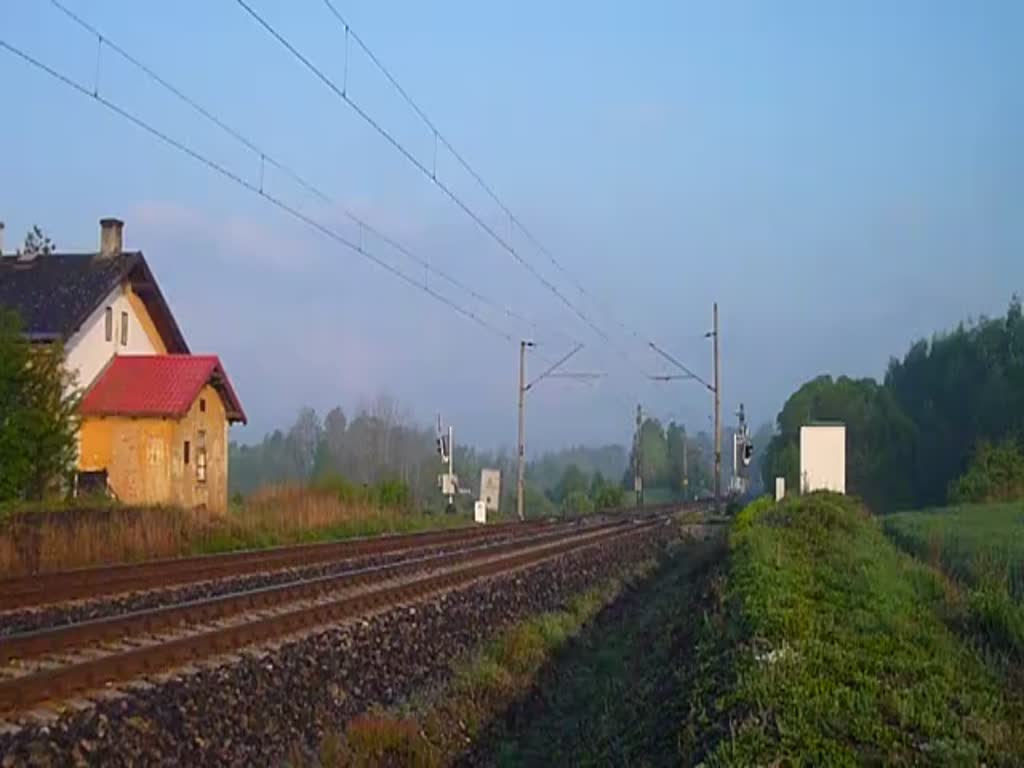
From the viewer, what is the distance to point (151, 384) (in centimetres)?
4153

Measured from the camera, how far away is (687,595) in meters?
20.5

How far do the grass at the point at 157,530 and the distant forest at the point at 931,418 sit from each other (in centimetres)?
3505

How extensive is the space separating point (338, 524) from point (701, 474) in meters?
123

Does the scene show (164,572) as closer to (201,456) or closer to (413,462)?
(201,456)

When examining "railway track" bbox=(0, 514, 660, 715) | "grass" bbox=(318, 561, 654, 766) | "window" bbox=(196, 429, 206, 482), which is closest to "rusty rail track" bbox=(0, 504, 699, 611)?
"railway track" bbox=(0, 514, 660, 715)

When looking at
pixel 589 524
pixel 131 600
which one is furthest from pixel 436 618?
pixel 589 524

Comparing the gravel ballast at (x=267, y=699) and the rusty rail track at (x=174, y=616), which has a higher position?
the rusty rail track at (x=174, y=616)

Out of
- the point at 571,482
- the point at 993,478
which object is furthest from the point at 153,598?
the point at 571,482

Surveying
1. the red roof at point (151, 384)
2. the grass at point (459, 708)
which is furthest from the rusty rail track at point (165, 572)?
the red roof at point (151, 384)

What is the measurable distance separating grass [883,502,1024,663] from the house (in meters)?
20.7

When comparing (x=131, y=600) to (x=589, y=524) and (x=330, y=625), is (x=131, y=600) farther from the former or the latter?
(x=589, y=524)

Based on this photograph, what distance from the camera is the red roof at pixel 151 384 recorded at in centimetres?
4012

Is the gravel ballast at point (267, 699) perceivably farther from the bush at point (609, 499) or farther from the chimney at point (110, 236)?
the bush at point (609, 499)

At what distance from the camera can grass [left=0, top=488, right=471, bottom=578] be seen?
23906 mm
